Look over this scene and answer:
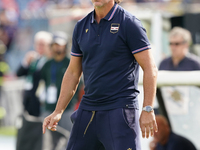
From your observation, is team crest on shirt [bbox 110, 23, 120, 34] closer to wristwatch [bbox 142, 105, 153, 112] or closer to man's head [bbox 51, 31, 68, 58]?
wristwatch [bbox 142, 105, 153, 112]

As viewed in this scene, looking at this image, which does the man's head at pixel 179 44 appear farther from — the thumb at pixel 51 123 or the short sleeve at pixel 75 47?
the thumb at pixel 51 123

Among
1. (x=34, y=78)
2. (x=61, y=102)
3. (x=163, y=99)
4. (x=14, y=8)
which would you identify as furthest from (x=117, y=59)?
(x=14, y=8)

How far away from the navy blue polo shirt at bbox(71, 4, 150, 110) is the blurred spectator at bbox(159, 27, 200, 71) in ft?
8.91

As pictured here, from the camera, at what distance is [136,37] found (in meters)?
3.08

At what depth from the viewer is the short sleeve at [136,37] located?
10.1 feet

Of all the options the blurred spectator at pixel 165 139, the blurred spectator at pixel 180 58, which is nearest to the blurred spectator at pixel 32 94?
the blurred spectator at pixel 180 58

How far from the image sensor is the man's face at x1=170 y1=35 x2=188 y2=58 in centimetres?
633

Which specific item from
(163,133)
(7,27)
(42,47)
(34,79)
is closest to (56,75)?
(34,79)

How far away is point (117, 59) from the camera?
124 inches

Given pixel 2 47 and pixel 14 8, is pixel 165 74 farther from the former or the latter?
pixel 14 8

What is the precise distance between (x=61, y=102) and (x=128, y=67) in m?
0.66

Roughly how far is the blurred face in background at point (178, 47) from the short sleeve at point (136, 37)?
3.23 m

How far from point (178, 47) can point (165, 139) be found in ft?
6.93

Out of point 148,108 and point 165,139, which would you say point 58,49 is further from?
point 148,108
